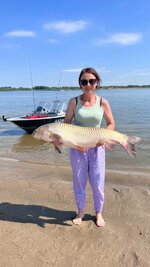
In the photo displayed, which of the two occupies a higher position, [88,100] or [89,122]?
[88,100]

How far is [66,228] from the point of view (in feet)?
16.2

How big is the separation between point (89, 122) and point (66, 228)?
153 centimetres

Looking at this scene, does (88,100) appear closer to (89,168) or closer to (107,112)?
(107,112)

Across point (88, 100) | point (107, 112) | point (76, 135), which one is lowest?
point (76, 135)

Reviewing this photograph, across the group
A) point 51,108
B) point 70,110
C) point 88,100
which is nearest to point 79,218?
point 70,110

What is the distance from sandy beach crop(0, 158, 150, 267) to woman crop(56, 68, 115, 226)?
345mm

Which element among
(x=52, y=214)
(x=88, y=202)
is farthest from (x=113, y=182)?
(x=52, y=214)

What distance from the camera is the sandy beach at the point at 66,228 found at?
418 cm

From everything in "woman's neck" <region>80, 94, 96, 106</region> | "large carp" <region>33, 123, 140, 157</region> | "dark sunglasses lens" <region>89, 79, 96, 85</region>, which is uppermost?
"dark sunglasses lens" <region>89, 79, 96, 85</region>

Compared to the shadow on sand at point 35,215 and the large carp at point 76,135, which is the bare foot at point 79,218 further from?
the large carp at point 76,135

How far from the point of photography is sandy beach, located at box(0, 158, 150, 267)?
418 centimetres

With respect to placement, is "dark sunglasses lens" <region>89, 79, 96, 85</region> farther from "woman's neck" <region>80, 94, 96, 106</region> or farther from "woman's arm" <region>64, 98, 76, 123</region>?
"woman's arm" <region>64, 98, 76, 123</region>

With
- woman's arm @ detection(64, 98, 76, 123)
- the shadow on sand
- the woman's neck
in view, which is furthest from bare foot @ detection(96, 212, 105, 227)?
the woman's neck

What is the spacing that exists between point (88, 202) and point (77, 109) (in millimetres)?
2061
